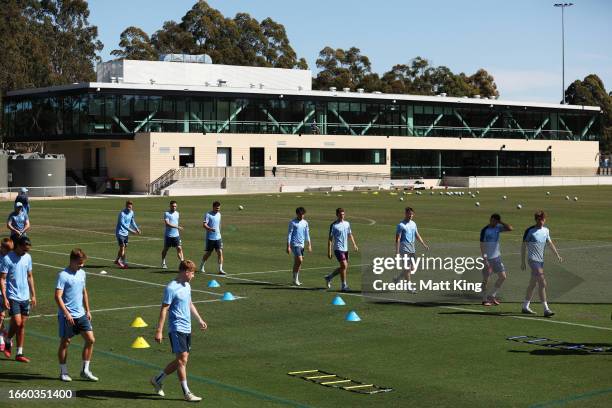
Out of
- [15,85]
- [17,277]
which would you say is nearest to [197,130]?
[15,85]

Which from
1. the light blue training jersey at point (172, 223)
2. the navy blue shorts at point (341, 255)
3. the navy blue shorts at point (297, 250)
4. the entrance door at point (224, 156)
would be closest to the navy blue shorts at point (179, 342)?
the navy blue shorts at point (341, 255)

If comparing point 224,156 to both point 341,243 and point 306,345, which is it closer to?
point 341,243

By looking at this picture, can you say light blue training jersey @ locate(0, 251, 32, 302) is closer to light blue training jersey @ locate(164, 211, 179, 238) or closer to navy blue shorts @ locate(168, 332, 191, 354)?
navy blue shorts @ locate(168, 332, 191, 354)

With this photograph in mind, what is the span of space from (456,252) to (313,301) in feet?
11.0

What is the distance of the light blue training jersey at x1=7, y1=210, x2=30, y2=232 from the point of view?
28.9 m

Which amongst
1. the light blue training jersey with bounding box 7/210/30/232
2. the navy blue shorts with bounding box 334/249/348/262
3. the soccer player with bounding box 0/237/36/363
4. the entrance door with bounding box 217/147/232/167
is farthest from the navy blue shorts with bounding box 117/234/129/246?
the entrance door with bounding box 217/147/232/167

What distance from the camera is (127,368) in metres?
14.9

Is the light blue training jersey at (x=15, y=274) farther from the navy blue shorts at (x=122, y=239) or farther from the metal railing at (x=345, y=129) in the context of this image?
the metal railing at (x=345, y=129)

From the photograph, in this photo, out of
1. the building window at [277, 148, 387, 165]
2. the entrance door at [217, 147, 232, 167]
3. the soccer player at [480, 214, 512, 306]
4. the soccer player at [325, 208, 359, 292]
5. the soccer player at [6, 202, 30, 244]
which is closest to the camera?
the soccer player at [480, 214, 512, 306]

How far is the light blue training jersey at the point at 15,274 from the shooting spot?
15.4m

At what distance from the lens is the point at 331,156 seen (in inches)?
3809

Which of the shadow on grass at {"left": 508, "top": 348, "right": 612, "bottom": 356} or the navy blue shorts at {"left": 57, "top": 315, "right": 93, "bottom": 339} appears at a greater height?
the navy blue shorts at {"left": 57, "top": 315, "right": 93, "bottom": 339}

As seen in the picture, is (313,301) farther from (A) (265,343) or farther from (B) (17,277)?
(B) (17,277)

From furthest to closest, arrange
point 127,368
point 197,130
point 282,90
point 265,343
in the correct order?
point 282,90 → point 197,130 → point 265,343 → point 127,368
